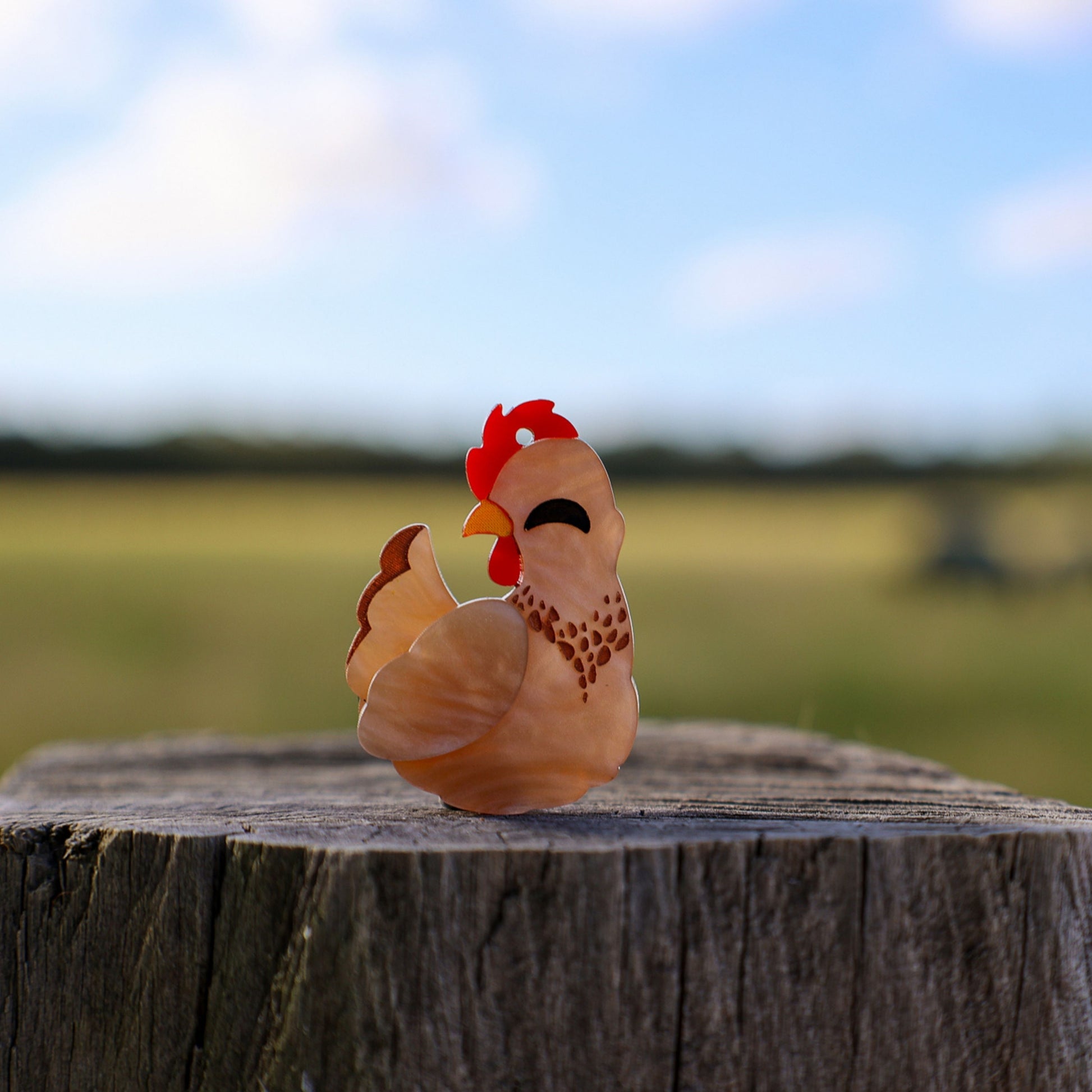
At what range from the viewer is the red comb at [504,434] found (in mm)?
1677

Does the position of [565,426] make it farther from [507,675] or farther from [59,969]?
[59,969]

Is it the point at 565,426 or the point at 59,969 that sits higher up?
the point at 565,426

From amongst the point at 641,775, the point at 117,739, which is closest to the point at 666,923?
the point at 641,775

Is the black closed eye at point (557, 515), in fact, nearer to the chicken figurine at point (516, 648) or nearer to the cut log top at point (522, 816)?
the chicken figurine at point (516, 648)

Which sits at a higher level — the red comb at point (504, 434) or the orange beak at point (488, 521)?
the red comb at point (504, 434)

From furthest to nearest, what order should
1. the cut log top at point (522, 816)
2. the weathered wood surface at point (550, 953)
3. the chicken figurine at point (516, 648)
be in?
the chicken figurine at point (516, 648) < the cut log top at point (522, 816) < the weathered wood surface at point (550, 953)

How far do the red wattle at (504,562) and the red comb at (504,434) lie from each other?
0.30 feet

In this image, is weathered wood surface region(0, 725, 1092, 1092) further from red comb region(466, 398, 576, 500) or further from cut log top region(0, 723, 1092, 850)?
red comb region(466, 398, 576, 500)

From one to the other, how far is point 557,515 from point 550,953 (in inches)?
26.8

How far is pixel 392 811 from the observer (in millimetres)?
1637

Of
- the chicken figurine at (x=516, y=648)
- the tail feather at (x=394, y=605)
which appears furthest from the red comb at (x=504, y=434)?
the tail feather at (x=394, y=605)

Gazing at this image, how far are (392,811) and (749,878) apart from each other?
62cm

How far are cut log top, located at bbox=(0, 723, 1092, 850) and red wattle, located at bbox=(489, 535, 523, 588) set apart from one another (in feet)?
1.31

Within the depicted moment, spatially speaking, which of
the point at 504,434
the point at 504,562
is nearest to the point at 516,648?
the point at 504,562
